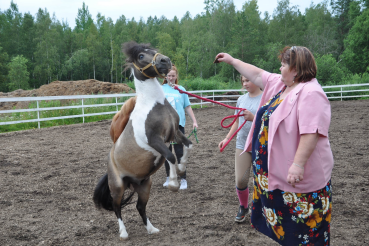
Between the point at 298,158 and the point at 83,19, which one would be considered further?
the point at 83,19

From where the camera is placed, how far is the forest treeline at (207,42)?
32.7 metres

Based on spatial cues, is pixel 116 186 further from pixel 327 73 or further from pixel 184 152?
pixel 327 73

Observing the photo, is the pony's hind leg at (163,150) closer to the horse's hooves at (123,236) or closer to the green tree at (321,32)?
the horse's hooves at (123,236)

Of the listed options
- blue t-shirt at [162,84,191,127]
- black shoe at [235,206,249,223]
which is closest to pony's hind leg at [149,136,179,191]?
black shoe at [235,206,249,223]

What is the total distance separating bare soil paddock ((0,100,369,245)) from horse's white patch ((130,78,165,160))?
1083 millimetres

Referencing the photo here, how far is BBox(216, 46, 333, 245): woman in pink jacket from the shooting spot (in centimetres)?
174

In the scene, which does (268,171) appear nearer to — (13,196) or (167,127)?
(167,127)

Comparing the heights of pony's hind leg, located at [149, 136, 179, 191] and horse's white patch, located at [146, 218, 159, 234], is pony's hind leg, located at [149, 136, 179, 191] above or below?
above

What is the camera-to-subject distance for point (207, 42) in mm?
35031

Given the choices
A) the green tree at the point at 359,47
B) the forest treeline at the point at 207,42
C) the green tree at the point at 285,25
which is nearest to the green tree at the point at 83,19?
the forest treeline at the point at 207,42

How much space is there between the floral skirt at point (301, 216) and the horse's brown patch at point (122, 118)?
155 centimetres

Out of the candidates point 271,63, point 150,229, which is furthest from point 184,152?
point 271,63

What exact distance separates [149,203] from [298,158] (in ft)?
8.92

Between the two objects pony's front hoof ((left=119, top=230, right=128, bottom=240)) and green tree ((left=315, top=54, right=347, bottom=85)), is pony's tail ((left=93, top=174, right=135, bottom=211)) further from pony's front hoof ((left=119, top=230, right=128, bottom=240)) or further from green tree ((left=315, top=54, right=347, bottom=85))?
green tree ((left=315, top=54, right=347, bottom=85))
